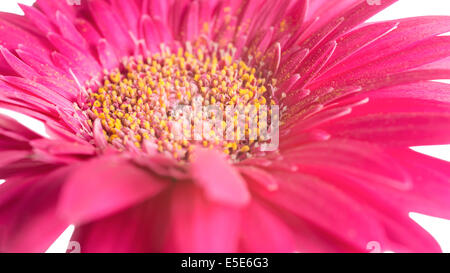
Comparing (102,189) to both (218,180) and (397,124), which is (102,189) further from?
(397,124)

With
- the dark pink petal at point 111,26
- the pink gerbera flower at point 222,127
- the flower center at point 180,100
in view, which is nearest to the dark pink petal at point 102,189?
the pink gerbera flower at point 222,127

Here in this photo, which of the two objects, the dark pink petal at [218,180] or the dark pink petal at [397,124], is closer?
the dark pink petal at [218,180]

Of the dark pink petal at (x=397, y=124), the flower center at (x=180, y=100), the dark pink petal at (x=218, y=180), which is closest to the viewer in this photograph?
the dark pink petal at (x=218, y=180)

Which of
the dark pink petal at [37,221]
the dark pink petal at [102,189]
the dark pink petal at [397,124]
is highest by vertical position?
the dark pink petal at [397,124]

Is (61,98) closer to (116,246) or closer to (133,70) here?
(133,70)

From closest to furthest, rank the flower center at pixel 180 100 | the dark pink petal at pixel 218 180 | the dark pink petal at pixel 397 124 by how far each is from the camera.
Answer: the dark pink petal at pixel 218 180
the dark pink petal at pixel 397 124
the flower center at pixel 180 100

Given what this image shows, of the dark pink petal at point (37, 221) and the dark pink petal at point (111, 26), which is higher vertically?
the dark pink petal at point (111, 26)

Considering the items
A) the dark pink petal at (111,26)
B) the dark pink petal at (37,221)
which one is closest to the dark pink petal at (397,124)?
the dark pink petal at (37,221)

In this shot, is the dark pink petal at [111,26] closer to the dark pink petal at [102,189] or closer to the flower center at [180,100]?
the flower center at [180,100]
